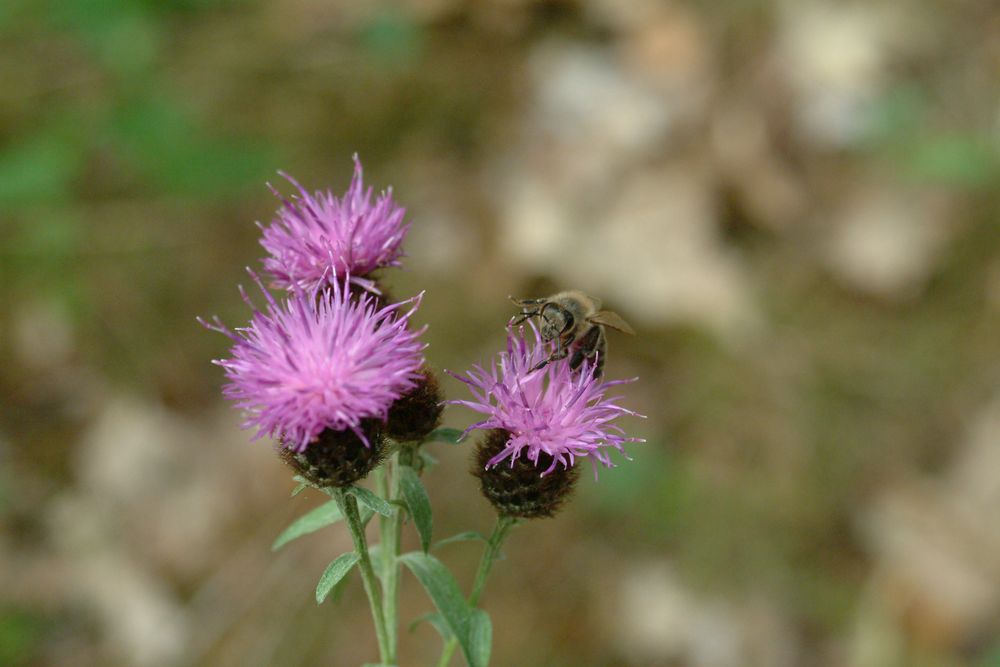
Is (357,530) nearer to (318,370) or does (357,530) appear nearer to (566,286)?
(318,370)

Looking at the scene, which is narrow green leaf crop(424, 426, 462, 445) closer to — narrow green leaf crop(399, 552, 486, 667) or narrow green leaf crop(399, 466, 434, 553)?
narrow green leaf crop(399, 466, 434, 553)

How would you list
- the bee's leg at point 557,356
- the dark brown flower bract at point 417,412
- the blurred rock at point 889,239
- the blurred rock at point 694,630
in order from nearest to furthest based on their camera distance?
the dark brown flower bract at point 417,412 < the bee's leg at point 557,356 < the blurred rock at point 694,630 < the blurred rock at point 889,239

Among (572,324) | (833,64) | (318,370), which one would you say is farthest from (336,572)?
(833,64)

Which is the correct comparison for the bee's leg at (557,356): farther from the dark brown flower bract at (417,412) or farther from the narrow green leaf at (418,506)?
the narrow green leaf at (418,506)

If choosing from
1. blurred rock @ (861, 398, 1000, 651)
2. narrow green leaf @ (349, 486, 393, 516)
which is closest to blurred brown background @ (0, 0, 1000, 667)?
blurred rock @ (861, 398, 1000, 651)

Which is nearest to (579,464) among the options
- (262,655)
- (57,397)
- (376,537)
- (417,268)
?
(376,537)

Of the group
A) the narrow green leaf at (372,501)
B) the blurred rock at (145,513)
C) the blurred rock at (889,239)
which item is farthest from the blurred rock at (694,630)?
the narrow green leaf at (372,501)
